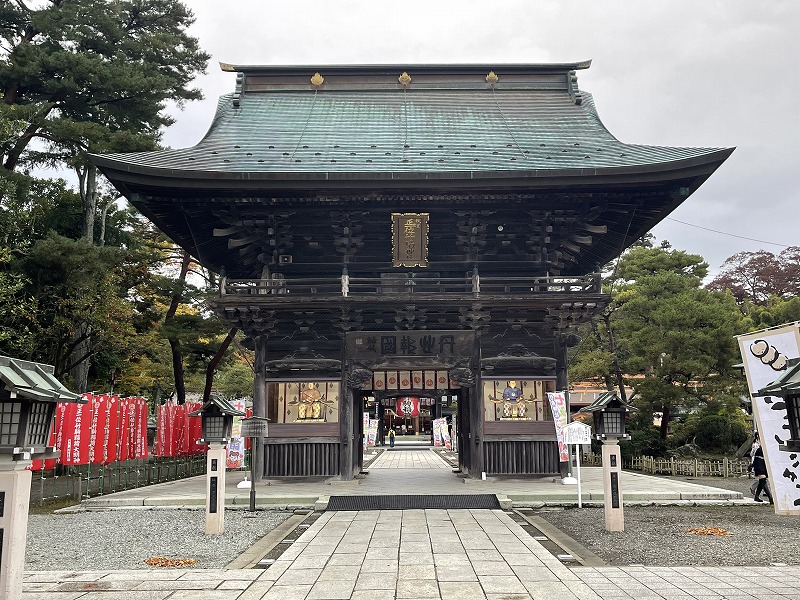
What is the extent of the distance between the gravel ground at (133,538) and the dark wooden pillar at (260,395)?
9.07 ft

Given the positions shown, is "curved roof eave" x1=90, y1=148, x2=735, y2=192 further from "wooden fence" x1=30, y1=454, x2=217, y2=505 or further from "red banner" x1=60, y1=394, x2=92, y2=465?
"wooden fence" x1=30, y1=454, x2=217, y2=505

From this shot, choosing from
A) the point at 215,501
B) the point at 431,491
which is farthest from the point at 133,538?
the point at 431,491

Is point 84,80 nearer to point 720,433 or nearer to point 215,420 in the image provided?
point 215,420

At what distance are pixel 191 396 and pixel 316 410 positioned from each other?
48.4m

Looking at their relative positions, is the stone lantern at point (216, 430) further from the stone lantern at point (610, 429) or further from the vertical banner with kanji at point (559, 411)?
the vertical banner with kanji at point (559, 411)

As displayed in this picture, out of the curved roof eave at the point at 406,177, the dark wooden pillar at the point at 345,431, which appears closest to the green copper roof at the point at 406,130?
the curved roof eave at the point at 406,177

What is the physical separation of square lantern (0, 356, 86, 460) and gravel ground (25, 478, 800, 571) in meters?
3.19

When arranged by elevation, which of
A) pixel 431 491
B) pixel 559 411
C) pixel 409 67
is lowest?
pixel 431 491

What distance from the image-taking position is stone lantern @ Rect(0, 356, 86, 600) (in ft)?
19.7

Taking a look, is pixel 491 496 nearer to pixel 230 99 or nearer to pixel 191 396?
pixel 230 99

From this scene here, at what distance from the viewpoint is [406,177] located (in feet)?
50.2

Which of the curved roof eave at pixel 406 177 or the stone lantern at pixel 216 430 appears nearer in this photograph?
the stone lantern at pixel 216 430

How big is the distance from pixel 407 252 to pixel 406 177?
238 cm

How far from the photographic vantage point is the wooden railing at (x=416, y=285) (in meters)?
16.4
